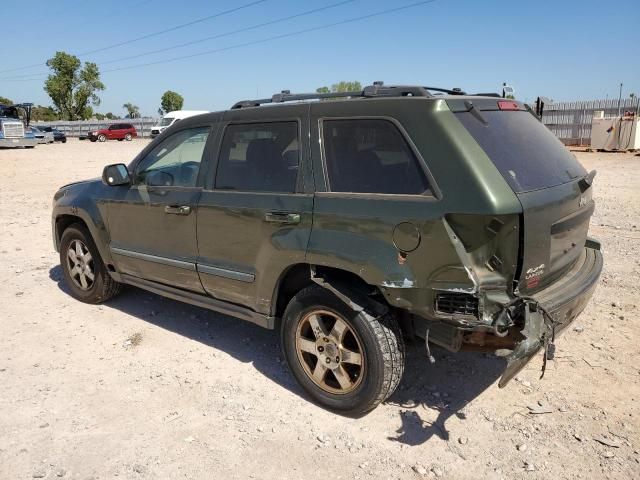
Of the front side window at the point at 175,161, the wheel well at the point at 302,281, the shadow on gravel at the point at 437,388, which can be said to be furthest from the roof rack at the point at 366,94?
the shadow on gravel at the point at 437,388

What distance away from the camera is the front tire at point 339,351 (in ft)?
10.4

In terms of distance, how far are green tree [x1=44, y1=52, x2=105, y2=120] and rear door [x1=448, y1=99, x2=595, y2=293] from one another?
Answer: 69.6m

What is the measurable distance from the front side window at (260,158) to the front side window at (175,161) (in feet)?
0.96

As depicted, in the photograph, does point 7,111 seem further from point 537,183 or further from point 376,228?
point 537,183

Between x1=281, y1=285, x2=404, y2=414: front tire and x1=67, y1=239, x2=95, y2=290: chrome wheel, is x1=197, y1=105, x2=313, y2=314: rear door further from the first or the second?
x1=67, y1=239, x2=95, y2=290: chrome wheel

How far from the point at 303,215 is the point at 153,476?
169 cm

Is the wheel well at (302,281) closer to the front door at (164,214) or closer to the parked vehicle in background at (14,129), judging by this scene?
the front door at (164,214)

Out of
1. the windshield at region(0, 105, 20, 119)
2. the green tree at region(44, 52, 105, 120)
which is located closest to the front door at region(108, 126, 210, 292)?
the windshield at region(0, 105, 20, 119)

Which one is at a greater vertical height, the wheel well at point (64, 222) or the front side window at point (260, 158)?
the front side window at point (260, 158)

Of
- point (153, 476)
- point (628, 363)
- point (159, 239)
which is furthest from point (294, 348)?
point (628, 363)

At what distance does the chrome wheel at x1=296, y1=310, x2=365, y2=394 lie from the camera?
10.9ft

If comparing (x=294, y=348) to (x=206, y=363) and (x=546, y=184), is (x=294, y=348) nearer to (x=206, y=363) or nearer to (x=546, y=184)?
(x=206, y=363)

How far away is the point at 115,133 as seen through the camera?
44000 mm

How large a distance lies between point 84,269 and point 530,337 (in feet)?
14.0
